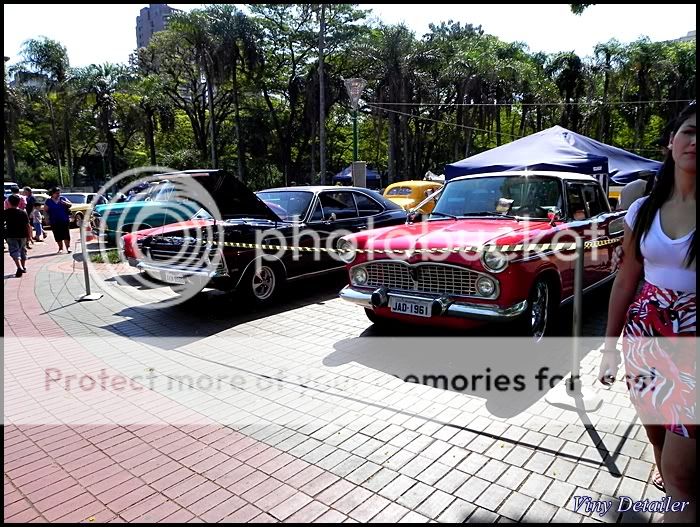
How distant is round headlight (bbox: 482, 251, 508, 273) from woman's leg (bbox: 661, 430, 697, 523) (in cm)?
243

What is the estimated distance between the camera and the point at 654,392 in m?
2.19

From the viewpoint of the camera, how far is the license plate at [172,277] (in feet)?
21.2

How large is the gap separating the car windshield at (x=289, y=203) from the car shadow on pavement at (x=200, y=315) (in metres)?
1.34

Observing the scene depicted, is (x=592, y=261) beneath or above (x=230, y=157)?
beneath

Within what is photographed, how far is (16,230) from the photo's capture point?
33.5 feet

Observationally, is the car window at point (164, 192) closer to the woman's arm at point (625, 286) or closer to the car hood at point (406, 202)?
the car hood at point (406, 202)

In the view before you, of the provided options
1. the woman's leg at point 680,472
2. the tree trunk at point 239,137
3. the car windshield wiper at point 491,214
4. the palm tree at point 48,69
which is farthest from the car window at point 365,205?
the palm tree at point 48,69

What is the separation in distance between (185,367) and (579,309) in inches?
149

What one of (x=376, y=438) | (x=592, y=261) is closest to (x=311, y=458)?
(x=376, y=438)

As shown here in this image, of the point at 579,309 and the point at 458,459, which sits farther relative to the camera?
the point at 579,309

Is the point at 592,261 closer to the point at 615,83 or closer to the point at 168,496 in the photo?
the point at 168,496

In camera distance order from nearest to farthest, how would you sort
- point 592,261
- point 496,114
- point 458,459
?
point 458,459 < point 592,261 < point 496,114

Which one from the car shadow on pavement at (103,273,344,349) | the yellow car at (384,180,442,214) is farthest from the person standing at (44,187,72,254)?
the yellow car at (384,180,442,214)

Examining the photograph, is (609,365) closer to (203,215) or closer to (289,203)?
(289,203)
